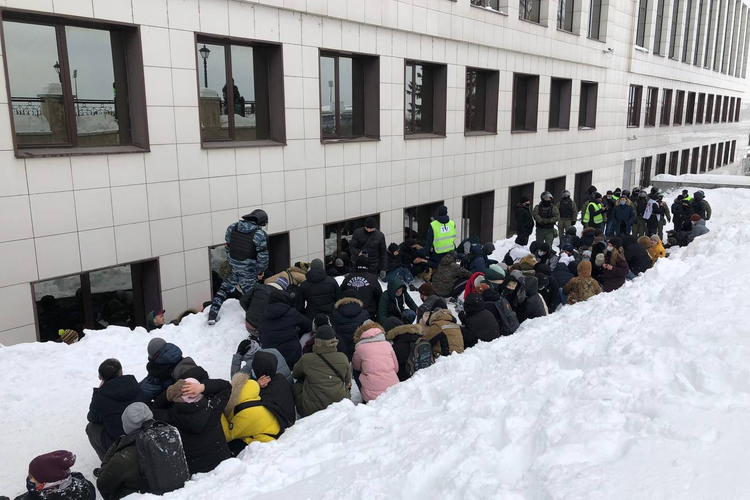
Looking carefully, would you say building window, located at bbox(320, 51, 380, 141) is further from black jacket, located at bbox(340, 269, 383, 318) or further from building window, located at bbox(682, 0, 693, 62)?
building window, located at bbox(682, 0, 693, 62)

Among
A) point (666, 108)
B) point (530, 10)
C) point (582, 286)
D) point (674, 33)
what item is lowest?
point (582, 286)

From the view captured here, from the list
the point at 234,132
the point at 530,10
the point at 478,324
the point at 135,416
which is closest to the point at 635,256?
the point at 478,324

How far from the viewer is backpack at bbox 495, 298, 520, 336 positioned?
782 centimetres

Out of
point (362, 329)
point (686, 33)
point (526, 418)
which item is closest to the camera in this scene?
point (526, 418)

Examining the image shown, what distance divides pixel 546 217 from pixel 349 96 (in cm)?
616

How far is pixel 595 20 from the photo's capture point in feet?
73.1

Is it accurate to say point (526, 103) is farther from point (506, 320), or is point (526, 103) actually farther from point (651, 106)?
point (651, 106)

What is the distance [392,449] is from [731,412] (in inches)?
100

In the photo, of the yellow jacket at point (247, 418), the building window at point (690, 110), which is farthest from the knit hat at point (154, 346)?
the building window at point (690, 110)

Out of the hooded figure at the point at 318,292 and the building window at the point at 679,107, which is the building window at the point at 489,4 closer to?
the hooded figure at the point at 318,292

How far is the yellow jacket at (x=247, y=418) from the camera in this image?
514 cm

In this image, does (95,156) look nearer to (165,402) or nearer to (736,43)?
(165,402)

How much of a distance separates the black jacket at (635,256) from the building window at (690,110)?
2920 cm

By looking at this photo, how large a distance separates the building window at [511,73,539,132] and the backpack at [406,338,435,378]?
43.7 ft
